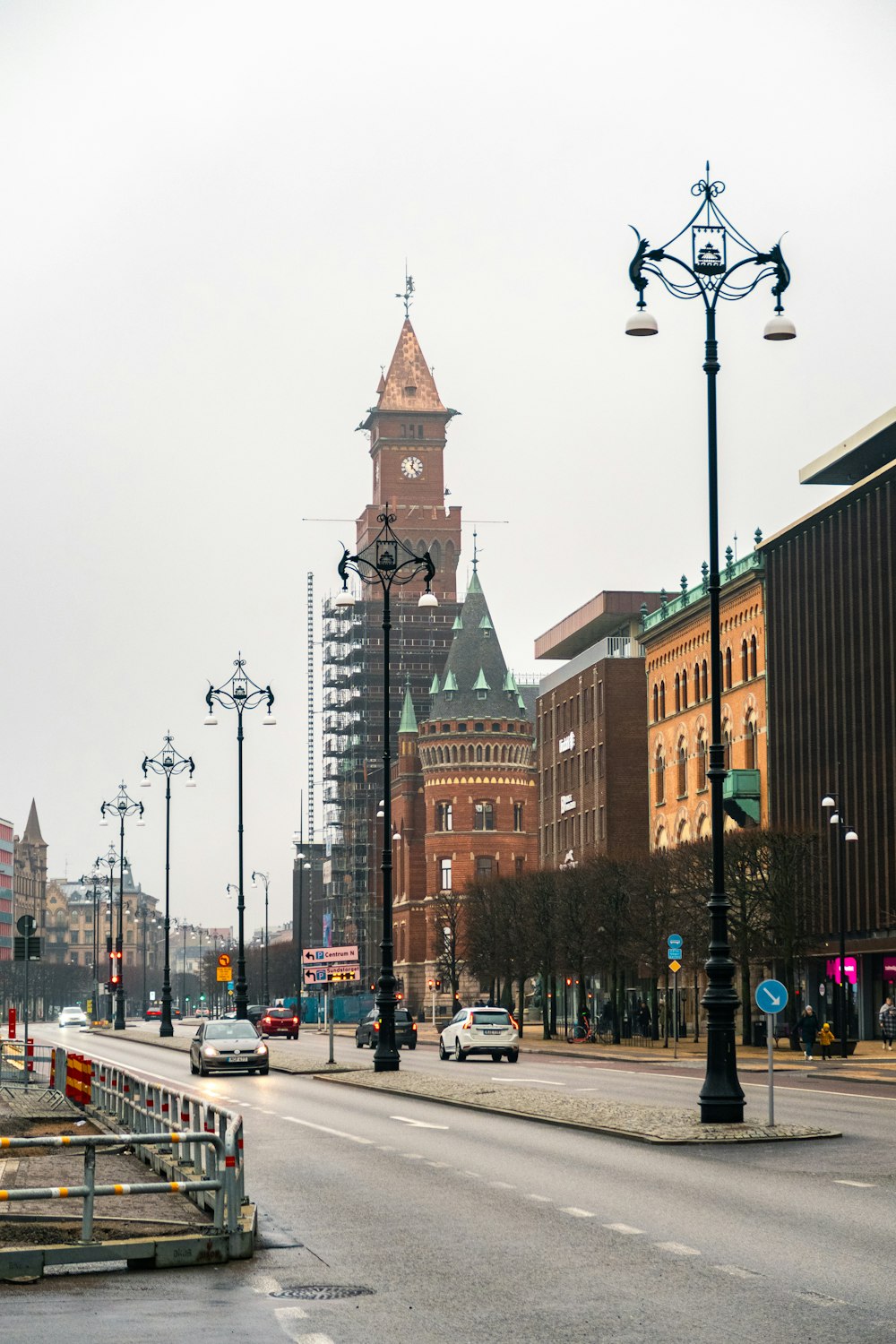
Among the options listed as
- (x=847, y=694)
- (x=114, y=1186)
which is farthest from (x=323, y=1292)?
(x=847, y=694)

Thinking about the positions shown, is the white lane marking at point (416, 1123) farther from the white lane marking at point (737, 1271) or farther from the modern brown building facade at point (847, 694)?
the modern brown building facade at point (847, 694)

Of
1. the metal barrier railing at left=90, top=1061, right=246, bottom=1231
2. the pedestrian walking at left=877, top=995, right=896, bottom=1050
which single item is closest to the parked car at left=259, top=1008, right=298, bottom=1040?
the pedestrian walking at left=877, top=995, right=896, bottom=1050

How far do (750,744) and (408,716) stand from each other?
71.3 metres

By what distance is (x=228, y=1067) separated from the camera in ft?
149

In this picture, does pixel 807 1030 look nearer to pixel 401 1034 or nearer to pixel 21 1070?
pixel 21 1070

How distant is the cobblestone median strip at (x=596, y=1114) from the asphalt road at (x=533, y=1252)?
1.56 ft

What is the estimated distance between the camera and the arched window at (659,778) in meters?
92.4

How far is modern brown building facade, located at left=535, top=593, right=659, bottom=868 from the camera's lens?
10162cm

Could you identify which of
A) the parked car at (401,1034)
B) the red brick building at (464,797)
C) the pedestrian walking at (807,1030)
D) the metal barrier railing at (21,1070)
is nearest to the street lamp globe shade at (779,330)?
the metal barrier railing at (21,1070)

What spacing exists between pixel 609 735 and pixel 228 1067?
190 feet

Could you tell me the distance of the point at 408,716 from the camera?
151 meters

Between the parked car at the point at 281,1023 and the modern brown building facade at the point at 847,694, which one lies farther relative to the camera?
the parked car at the point at 281,1023

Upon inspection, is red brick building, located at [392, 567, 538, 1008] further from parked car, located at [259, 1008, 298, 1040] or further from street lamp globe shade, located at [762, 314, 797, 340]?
street lamp globe shade, located at [762, 314, 797, 340]

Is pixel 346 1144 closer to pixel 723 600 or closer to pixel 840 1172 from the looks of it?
pixel 840 1172
